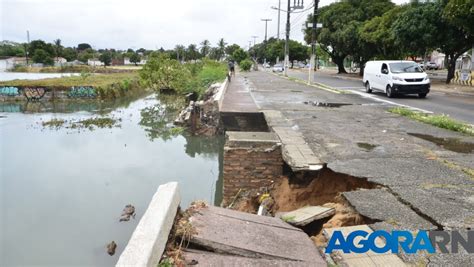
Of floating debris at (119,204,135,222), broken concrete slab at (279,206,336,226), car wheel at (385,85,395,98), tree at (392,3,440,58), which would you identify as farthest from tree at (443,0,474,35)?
floating debris at (119,204,135,222)

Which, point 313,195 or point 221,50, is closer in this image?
point 313,195

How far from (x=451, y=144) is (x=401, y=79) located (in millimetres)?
11049

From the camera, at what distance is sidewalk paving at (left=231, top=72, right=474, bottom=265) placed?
4164 millimetres

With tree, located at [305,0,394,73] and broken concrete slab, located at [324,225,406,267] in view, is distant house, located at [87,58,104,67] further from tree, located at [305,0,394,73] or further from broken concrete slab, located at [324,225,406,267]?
broken concrete slab, located at [324,225,406,267]

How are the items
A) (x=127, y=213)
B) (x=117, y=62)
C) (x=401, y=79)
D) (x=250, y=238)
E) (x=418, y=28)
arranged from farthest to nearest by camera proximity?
(x=117, y=62) < (x=418, y=28) < (x=401, y=79) < (x=127, y=213) < (x=250, y=238)

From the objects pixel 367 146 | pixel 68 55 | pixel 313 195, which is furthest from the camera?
pixel 68 55

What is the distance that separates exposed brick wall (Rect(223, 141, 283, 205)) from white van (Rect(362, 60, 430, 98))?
1298cm

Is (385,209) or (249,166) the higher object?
(385,209)

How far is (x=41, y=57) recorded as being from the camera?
234ft

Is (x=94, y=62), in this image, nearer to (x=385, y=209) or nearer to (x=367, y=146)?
(x=367, y=146)

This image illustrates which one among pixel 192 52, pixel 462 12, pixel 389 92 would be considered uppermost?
pixel 462 12

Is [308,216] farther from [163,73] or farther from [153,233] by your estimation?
[163,73]

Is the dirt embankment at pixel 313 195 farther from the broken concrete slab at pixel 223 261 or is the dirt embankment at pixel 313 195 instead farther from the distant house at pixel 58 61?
the distant house at pixel 58 61

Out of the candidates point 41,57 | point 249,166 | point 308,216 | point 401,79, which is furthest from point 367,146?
point 41,57
